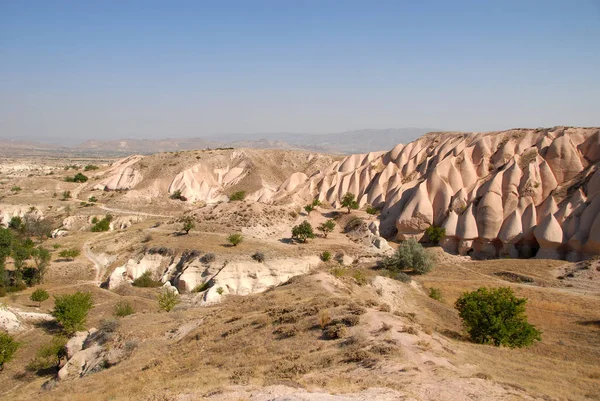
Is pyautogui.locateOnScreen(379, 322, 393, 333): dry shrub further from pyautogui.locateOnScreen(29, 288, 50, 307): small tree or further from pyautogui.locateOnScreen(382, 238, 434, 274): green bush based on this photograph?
pyautogui.locateOnScreen(29, 288, 50, 307): small tree

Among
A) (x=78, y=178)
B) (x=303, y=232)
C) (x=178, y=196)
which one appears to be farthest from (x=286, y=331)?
(x=78, y=178)

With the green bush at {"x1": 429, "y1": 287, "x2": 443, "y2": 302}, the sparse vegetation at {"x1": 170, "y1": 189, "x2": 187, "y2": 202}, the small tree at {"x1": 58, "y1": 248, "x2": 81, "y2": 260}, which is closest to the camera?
the green bush at {"x1": 429, "y1": 287, "x2": 443, "y2": 302}

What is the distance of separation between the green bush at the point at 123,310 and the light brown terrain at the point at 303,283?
2.39ft

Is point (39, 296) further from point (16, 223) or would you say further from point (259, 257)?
point (16, 223)

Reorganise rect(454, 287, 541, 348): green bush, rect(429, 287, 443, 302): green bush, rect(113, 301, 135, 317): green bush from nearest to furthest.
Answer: rect(454, 287, 541, 348): green bush, rect(113, 301, 135, 317): green bush, rect(429, 287, 443, 302): green bush

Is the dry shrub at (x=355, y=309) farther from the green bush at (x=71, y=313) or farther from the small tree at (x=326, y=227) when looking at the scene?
the small tree at (x=326, y=227)

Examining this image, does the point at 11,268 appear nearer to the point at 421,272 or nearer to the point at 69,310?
the point at 69,310

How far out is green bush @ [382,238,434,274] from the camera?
32.4 meters

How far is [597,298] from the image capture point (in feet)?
84.3

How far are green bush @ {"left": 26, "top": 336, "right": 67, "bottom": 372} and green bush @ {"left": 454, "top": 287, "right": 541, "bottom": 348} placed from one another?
741 inches

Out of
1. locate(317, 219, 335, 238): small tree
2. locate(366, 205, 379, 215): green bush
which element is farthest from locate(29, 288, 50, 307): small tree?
locate(366, 205, 379, 215): green bush

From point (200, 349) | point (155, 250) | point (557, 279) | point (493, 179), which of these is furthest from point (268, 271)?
point (493, 179)

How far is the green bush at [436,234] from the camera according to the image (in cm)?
4129

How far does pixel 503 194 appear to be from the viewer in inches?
1649
